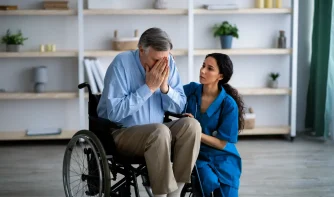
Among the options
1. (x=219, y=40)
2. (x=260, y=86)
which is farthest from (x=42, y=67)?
(x=260, y=86)

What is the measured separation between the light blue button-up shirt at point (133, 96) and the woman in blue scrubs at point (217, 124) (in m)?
0.13

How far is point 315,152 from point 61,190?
218cm

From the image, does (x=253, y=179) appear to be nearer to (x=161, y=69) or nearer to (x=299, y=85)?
(x=161, y=69)

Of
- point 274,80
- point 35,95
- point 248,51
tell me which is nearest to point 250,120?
point 274,80

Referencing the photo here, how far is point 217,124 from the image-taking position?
3129mm

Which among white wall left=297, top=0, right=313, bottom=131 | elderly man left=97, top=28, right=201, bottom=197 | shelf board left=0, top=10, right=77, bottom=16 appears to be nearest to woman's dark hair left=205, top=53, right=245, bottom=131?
elderly man left=97, top=28, right=201, bottom=197

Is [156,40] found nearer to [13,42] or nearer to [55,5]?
[55,5]

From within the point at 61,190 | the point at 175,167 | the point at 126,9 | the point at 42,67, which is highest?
the point at 126,9

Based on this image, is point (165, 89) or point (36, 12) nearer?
point (165, 89)

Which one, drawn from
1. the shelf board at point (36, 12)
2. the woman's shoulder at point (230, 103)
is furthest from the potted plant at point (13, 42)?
the woman's shoulder at point (230, 103)

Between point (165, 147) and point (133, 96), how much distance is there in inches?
12.5

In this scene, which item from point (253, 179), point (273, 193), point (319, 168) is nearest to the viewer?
point (273, 193)

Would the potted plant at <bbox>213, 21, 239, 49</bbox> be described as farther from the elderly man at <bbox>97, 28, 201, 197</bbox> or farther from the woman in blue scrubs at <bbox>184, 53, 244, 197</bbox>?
the elderly man at <bbox>97, 28, 201, 197</bbox>

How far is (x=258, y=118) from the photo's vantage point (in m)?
5.68
